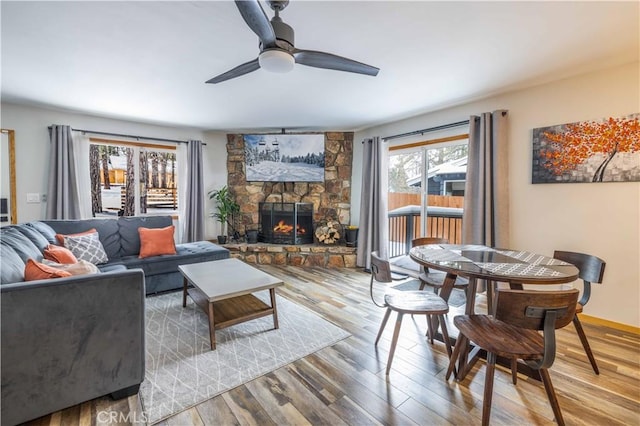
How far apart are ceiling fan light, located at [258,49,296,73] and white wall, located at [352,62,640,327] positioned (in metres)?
2.70

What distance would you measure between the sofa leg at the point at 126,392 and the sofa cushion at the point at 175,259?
176 centimetres

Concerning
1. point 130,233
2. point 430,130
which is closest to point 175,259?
point 130,233

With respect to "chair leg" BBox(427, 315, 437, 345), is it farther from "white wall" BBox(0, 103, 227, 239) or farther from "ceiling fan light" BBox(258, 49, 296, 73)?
"white wall" BBox(0, 103, 227, 239)

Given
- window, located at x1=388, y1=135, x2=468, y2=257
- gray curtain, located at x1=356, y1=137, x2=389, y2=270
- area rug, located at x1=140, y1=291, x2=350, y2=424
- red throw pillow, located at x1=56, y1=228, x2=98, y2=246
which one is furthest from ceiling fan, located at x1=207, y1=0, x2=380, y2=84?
red throw pillow, located at x1=56, y1=228, x2=98, y2=246

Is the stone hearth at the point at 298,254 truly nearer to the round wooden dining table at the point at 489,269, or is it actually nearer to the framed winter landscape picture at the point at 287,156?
the framed winter landscape picture at the point at 287,156

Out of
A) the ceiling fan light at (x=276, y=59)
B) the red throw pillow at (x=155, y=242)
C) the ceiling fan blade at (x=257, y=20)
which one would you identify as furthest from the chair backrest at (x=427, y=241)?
the red throw pillow at (x=155, y=242)

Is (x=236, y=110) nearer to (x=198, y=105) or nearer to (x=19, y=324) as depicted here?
(x=198, y=105)

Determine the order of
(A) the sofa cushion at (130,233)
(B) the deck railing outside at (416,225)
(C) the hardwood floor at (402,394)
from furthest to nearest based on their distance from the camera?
(B) the deck railing outside at (416,225) < (A) the sofa cushion at (130,233) < (C) the hardwood floor at (402,394)

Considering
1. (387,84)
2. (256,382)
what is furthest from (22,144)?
(387,84)

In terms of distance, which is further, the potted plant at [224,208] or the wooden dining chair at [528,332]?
the potted plant at [224,208]

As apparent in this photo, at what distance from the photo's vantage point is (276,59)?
63.2 inches

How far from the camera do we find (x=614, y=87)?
2494 millimetres

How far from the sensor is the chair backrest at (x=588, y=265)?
1.94m

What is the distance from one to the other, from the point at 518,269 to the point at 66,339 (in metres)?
2.64
